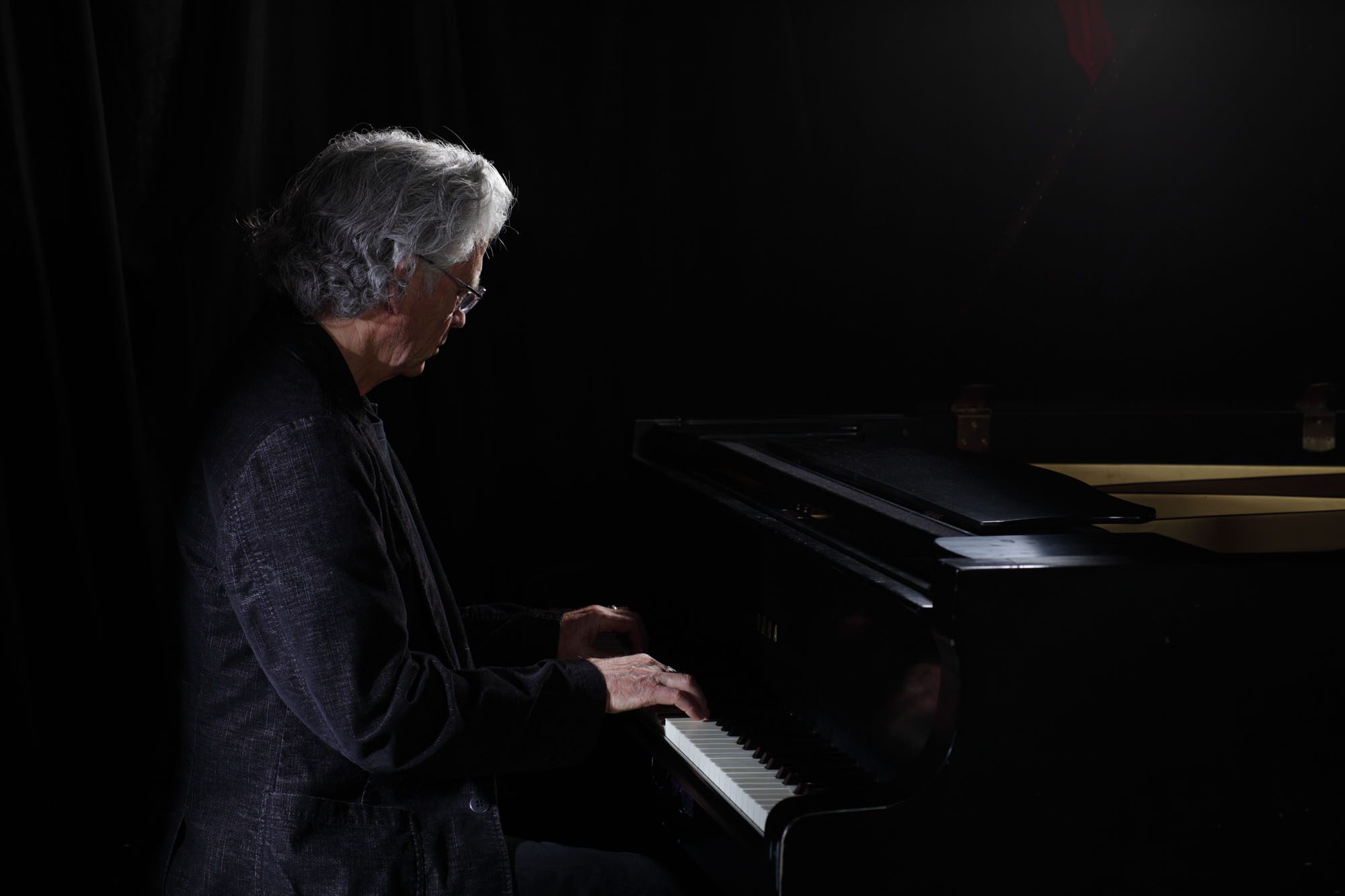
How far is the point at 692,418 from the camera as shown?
2.44 m

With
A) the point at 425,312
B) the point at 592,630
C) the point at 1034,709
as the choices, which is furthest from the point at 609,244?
the point at 1034,709

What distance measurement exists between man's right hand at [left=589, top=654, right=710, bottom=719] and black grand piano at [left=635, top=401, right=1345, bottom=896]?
5 centimetres

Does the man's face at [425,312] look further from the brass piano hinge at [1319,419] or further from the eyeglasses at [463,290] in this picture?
the brass piano hinge at [1319,419]

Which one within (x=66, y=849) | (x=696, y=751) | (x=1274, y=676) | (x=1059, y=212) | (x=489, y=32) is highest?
(x=489, y=32)

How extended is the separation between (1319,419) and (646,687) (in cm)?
171

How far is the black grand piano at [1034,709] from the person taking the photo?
1277 mm

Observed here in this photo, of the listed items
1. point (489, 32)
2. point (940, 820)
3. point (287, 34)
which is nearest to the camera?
point (940, 820)

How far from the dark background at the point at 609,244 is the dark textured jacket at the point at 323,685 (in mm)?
178

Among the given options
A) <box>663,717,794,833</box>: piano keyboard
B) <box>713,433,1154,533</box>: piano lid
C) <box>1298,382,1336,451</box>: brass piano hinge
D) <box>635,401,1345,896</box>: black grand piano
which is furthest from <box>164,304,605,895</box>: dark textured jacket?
<box>1298,382,1336,451</box>: brass piano hinge

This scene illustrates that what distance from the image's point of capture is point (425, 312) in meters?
1.64

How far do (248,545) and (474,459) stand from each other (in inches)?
59.5

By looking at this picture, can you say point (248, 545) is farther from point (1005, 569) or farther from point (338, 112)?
point (338, 112)

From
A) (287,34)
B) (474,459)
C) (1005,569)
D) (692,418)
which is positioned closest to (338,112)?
(287,34)

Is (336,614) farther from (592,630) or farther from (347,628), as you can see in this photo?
(592,630)
